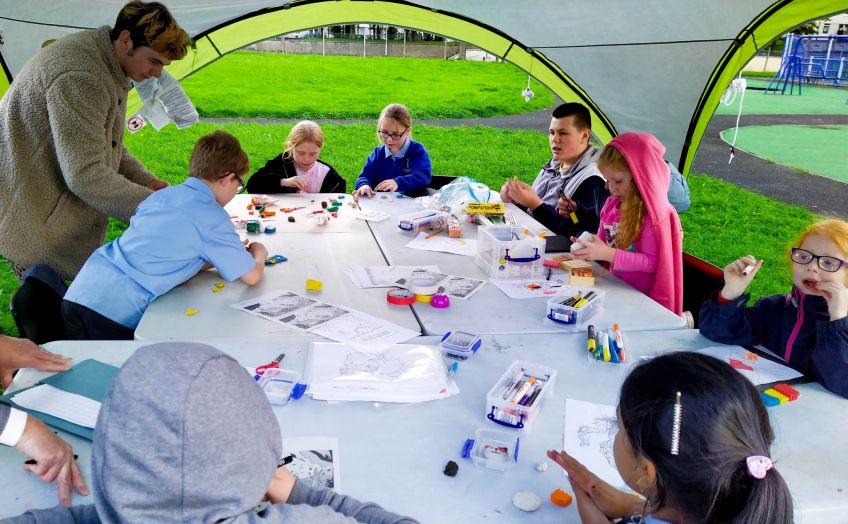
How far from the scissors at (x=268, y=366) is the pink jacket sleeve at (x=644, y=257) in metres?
1.48

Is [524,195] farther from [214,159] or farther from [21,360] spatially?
[21,360]

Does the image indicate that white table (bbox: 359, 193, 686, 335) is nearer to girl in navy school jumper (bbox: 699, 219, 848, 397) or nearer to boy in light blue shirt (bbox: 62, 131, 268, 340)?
girl in navy school jumper (bbox: 699, 219, 848, 397)

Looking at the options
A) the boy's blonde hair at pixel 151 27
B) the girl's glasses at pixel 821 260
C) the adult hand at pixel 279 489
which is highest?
the boy's blonde hair at pixel 151 27

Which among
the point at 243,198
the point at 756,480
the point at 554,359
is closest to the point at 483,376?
the point at 554,359

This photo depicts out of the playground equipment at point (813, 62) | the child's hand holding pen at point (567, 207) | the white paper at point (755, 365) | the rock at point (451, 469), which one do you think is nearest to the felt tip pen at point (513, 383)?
the rock at point (451, 469)

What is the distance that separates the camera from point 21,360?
64.3 inches

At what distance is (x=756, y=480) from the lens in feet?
3.26

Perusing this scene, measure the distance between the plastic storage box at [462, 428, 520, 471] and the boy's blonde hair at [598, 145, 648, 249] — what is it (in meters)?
1.49

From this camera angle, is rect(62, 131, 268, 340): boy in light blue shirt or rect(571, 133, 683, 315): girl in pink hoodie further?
rect(571, 133, 683, 315): girl in pink hoodie

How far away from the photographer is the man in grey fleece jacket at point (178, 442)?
88 centimetres

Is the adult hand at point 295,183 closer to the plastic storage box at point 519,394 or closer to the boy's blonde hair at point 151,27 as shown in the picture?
the boy's blonde hair at point 151,27

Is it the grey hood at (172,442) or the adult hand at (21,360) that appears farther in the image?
the adult hand at (21,360)

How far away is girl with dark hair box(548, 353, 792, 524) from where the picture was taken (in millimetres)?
1003

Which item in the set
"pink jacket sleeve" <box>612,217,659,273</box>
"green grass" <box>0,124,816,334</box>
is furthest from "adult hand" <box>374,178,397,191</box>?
"green grass" <box>0,124,816,334</box>
